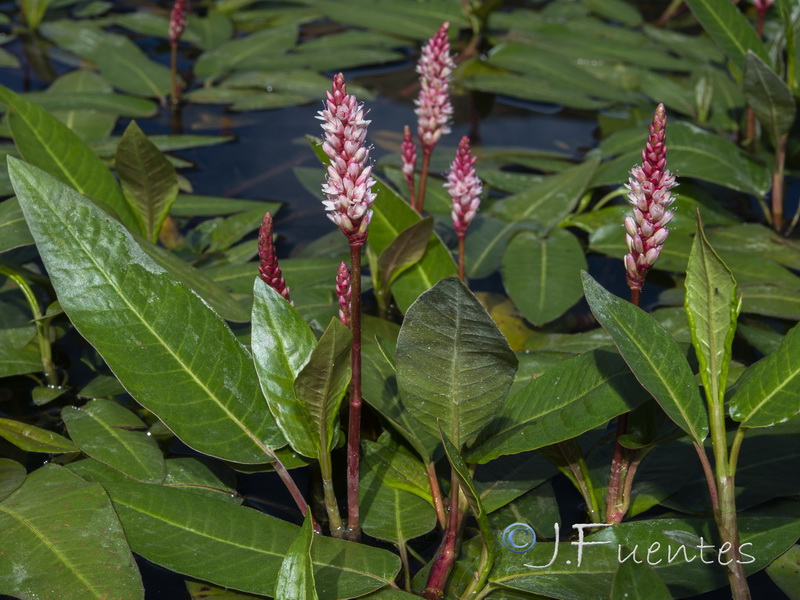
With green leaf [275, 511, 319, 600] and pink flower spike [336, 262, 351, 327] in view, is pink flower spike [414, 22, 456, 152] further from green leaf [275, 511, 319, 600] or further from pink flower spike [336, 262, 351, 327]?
green leaf [275, 511, 319, 600]

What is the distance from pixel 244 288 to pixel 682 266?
1359mm

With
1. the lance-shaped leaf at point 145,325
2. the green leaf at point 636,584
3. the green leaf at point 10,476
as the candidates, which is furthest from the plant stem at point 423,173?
the green leaf at point 636,584

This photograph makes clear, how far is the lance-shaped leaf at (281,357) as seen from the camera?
5.67ft

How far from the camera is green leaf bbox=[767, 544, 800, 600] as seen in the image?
169cm

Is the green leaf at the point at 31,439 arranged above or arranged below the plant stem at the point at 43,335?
below

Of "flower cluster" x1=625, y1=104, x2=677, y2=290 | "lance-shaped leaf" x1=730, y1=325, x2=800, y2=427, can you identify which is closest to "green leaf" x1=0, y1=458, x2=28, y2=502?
"flower cluster" x1=625, y1=104, x2=677, y2=290

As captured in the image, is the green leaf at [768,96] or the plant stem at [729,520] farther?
the green leaf at [768,96]

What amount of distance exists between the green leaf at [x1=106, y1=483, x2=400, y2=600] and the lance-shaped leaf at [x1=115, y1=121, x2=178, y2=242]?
3.28 feet

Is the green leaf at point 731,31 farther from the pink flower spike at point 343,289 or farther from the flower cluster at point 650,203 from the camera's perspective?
the pink flower spike at point 343,289

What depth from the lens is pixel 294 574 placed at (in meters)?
1.39

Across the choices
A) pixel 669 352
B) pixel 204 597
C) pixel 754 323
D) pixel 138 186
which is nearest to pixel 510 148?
pixel 754 323

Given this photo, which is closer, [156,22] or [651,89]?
[651,89]

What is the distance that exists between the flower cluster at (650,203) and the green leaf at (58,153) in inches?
59.0

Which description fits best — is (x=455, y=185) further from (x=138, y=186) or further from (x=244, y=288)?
(x=138, y=186)
